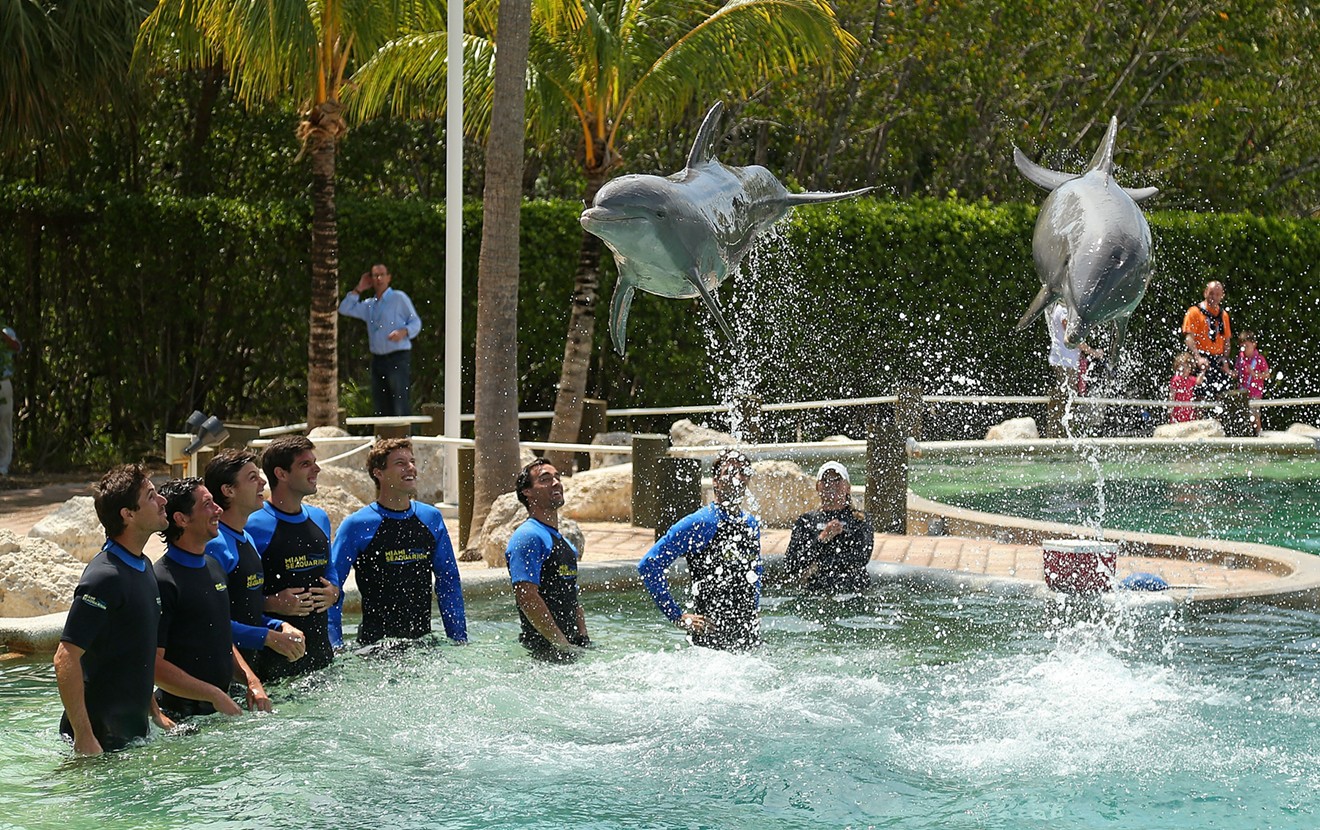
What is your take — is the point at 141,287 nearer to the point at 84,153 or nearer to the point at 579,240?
the point at 84,153

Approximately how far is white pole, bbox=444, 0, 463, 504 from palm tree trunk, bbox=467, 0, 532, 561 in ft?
5.43

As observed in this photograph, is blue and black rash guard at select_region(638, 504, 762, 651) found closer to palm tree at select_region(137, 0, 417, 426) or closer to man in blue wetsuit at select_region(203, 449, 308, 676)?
man in blue wetsuit at select_region(203, 449, 308, 676)

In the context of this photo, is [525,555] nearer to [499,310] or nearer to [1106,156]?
[1106,156]

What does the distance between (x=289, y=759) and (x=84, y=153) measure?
15.4 metres

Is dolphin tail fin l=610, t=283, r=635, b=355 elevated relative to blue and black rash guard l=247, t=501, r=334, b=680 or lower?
elevated

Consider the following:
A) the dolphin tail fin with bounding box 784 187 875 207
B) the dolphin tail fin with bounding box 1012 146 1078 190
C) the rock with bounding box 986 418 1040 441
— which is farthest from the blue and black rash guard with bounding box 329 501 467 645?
the rock with bounding box 986 418 1040 441

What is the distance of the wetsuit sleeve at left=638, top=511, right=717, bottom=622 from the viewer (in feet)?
28.3

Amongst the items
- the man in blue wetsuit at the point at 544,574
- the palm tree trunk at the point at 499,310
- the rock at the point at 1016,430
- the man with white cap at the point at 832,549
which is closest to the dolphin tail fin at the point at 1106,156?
the man with white cap at the point at 832,549

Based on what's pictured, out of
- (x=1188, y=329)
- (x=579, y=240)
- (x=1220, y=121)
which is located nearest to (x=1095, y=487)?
(x=1188, y=329)

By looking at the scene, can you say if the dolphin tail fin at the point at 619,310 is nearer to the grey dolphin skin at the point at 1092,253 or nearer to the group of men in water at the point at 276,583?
the group of men in water at the point at 276,583

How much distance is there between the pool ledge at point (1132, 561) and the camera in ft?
35.2

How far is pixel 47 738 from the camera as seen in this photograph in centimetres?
775

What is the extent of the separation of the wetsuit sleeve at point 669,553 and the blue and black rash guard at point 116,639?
105 inches

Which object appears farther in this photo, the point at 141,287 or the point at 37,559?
the point at 141,287
